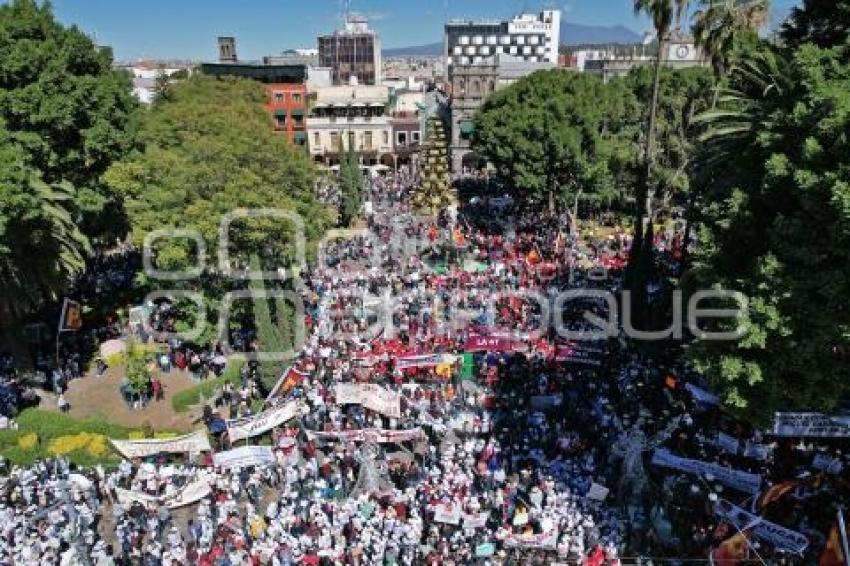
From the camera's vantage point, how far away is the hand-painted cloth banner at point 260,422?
913 inches

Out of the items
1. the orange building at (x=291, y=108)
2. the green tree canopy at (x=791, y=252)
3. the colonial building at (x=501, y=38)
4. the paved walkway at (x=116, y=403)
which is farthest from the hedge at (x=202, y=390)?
the colonial building at (x=501, y=38)

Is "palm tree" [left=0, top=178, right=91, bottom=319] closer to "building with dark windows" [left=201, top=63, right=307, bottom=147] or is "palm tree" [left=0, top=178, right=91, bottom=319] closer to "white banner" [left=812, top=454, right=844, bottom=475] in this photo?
"white banner" [left=812, top=454, right=844, bottom=475]

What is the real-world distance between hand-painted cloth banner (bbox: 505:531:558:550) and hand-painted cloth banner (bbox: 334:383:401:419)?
23.6ft

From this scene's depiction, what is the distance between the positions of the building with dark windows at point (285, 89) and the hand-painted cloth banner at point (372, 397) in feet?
189

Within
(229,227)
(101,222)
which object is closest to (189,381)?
(229,227)

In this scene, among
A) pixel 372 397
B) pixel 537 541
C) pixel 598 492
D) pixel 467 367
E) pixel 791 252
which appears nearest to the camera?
pixel 791 252

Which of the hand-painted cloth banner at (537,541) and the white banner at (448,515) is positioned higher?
the white banner at (448,515)

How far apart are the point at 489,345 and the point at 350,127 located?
2188 inches

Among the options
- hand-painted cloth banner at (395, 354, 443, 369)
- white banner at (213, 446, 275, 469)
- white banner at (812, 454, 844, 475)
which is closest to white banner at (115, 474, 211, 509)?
white banner at (213, 446, 275, 469)

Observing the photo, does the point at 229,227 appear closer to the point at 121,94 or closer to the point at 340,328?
the point at 340,328

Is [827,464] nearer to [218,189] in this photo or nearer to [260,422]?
Result: [260,422]

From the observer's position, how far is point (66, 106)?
30.4 m

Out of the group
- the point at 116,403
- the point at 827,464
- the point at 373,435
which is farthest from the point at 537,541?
the point at 116,403

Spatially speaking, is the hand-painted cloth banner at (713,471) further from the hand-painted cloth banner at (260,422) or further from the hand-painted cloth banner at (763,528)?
the hand-painted cloth banner at (260,422)
